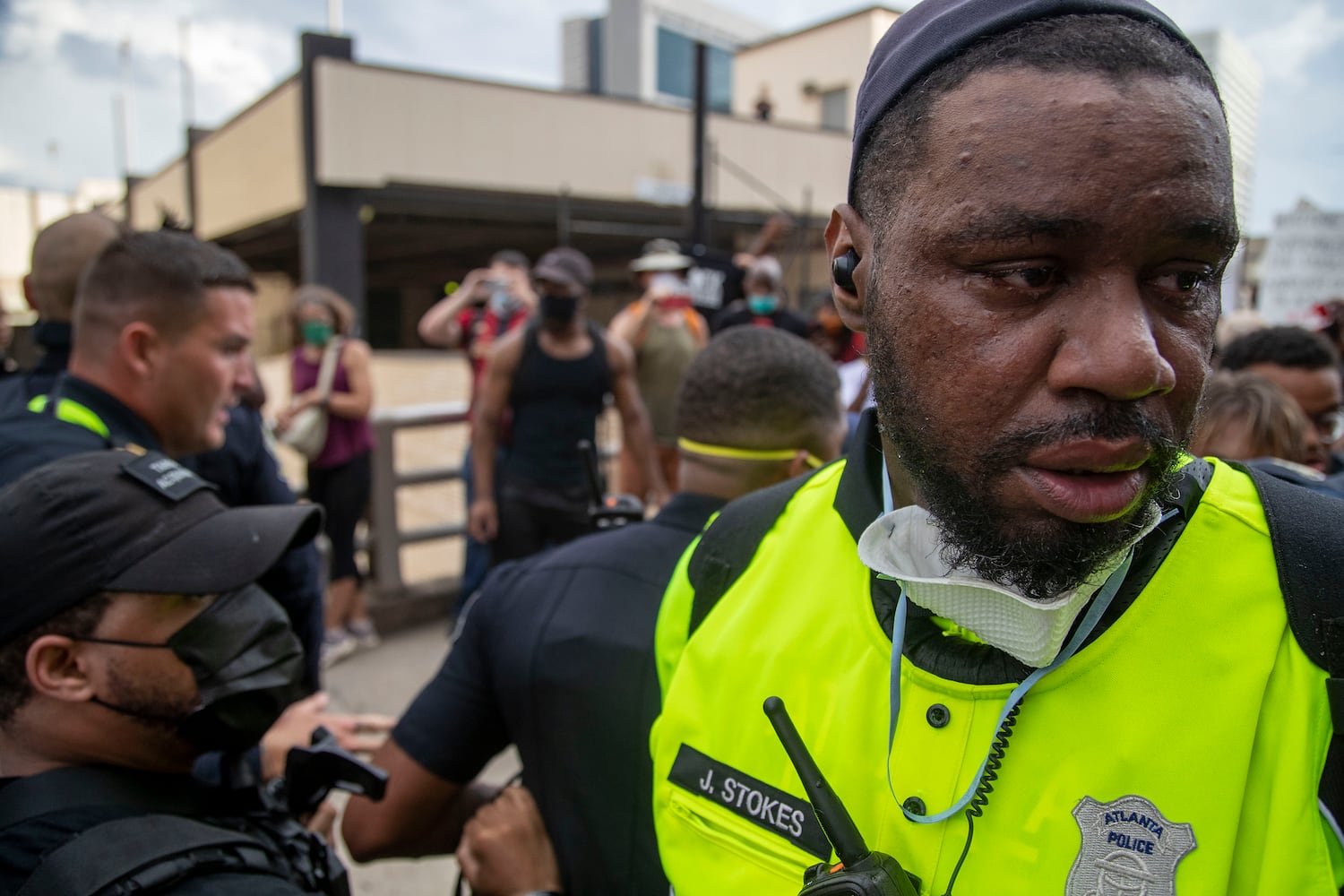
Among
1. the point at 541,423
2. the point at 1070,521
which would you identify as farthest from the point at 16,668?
the point at 541,423

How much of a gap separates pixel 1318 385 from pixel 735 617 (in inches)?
133

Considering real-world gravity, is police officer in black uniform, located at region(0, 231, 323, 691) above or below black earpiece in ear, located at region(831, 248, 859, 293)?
below

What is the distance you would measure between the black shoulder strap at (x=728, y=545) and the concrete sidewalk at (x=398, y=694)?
2520 mm

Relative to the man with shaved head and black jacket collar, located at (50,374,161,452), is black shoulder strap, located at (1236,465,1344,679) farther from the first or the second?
the man with shaved head

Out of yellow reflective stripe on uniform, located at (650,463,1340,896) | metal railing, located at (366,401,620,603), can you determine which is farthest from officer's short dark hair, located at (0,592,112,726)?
metal railing, located at (366,401,620,603)

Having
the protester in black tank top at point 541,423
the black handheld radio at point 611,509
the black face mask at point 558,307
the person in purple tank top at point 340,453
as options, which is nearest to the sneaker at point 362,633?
the person in purple tank top at point 340,453

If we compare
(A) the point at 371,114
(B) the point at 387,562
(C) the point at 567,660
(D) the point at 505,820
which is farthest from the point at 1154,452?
(A) the point at 371,114

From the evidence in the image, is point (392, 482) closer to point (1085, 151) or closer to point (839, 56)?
point (839, 56)

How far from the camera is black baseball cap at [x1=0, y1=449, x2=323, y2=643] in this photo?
1.59m

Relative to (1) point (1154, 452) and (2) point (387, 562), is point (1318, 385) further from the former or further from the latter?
(2) point (387, 562)

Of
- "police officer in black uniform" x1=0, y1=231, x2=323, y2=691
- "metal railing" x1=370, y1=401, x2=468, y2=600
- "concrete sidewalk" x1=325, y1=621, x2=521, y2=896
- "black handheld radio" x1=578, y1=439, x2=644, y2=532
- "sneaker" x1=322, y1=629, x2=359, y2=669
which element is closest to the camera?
"black handheld radio" x1=578, y1=439, x2=644, y2=532

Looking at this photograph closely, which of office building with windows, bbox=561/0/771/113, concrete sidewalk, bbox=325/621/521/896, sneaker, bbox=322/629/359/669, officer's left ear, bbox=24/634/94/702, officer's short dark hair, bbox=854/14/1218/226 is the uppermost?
office building with windows, bbox=561/0/771/113

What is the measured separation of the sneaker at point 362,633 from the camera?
221 inches

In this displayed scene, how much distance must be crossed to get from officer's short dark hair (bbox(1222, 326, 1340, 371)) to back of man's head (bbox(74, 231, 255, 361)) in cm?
398
